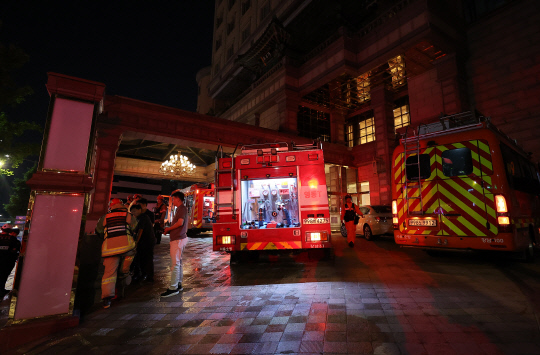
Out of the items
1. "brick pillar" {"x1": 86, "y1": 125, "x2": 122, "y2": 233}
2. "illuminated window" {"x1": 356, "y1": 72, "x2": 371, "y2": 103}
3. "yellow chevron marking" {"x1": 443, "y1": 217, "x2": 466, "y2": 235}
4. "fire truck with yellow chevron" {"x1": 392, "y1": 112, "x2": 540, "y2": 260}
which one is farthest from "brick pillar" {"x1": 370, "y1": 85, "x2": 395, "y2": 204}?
"brick pillar" {"x1": 86, "y1": 125, "x2": 122, "y2": 233}

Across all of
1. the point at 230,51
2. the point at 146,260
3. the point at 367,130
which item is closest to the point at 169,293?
the point at 146,260

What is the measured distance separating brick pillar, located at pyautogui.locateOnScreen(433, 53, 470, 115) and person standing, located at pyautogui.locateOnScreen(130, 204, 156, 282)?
14.7m

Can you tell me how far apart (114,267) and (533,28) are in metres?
18.3

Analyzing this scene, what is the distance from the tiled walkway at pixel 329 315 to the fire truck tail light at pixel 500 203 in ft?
4.02

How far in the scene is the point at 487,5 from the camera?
13.9 meters

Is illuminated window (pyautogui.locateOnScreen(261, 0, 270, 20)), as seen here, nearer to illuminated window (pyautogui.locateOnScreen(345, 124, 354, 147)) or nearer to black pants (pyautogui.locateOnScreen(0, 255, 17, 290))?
illuminated window (pyautogui.locateOnScreen(345, 124, 354, 147))

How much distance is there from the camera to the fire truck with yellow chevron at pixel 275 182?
6082 mm

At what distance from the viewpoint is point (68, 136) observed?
361 centimetres

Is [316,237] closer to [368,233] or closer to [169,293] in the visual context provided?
[169,293]

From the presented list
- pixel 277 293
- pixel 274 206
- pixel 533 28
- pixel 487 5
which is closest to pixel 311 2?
pixel 487 5

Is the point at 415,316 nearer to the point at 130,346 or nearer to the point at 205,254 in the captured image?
the point at 130,346

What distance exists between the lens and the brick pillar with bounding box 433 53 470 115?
1330 centimetres

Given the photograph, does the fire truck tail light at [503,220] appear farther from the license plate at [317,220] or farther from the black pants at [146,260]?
the black pants at [146,260]

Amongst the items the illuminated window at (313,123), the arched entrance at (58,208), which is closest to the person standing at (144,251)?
the arched entrance at (58,208)
